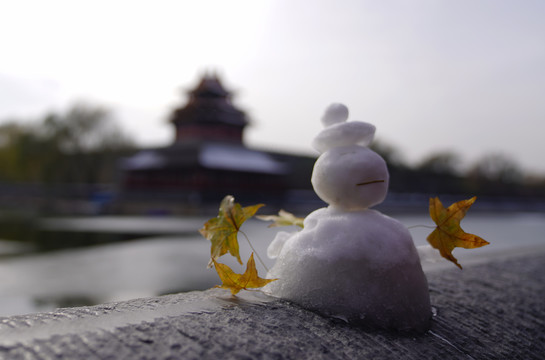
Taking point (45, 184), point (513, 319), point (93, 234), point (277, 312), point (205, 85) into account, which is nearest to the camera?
point (277, 312)

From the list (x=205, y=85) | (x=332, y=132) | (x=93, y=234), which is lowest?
(x=93, y=234)

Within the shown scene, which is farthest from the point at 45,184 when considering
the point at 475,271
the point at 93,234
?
the point at 475,271

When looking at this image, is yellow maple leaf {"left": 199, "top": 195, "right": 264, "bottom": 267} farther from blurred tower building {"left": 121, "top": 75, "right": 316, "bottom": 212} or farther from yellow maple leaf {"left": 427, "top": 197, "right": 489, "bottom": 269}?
blurred tower building {"left": 121, "top": 75, "right": 316, "bottom": 212}

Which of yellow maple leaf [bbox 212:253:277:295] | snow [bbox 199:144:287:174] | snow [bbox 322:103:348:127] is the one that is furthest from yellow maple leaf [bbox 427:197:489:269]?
snow [bbox 199:144:287:174]

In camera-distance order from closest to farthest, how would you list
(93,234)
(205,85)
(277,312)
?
(277,312)
(93,234)
(205,85)

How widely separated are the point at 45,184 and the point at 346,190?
22836mm

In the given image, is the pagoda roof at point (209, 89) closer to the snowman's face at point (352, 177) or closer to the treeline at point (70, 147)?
the treeline at point (70, 147)

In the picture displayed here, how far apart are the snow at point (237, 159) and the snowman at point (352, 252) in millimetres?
13866

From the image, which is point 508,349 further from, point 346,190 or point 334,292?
point 346,190

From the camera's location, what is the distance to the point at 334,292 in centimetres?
121

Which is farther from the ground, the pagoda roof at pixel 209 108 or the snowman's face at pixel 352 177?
the pagoda roof at pixel 209 108

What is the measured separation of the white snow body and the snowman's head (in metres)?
0.05

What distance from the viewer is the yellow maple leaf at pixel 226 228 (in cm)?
133

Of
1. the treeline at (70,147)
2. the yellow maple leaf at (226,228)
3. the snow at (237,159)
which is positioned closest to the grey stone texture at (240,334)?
the yellow maple leaf at (226,228)
